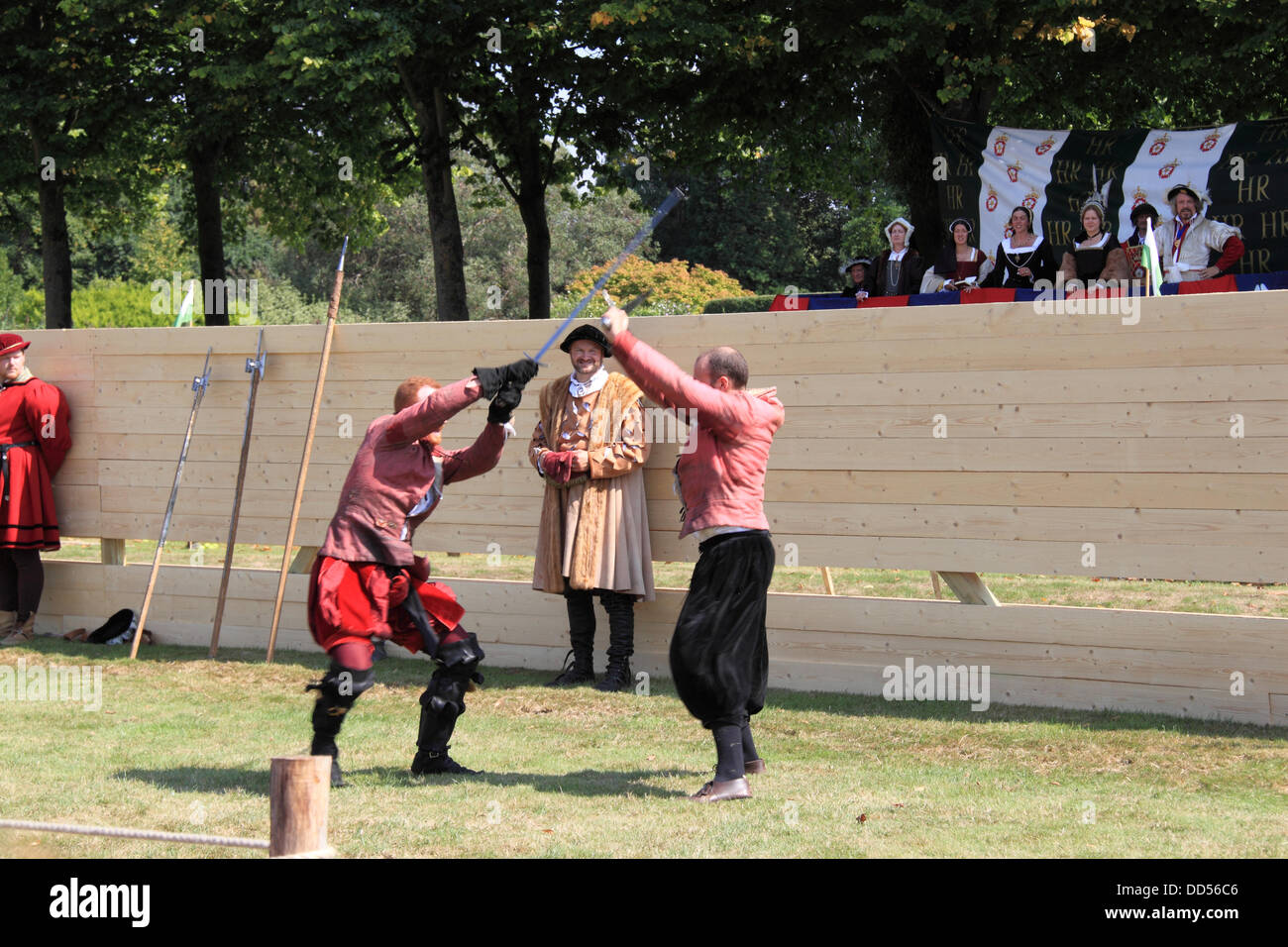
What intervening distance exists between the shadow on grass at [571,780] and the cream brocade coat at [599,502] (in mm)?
2140

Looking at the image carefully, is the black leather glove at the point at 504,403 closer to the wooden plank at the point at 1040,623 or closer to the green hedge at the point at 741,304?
the wooden plank at the point at 1040,623

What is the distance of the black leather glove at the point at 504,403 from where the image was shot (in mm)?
5688

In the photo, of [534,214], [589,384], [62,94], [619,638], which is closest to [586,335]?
[589,384]

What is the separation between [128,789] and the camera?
19.8 feet

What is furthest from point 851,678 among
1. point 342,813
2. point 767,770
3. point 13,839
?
point 13,839

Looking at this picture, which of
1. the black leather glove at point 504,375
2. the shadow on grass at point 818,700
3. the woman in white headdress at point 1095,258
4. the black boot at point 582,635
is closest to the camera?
the black leather glove at point 504,375

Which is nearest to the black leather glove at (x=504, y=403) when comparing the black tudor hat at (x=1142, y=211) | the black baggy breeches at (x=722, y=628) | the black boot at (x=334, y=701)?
the black baggy breeches at (x=722, y=628)

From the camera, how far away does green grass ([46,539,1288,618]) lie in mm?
10195

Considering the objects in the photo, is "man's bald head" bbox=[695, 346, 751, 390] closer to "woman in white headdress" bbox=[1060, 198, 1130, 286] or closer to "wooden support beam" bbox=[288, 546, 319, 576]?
"wooden support beam" bbox=[288, 546, 319, 576]

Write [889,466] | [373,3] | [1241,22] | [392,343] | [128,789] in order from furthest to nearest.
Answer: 1. [373,3]
2. [1241,22]
3. [392,343]
4. [889,466]
5. [128,789]

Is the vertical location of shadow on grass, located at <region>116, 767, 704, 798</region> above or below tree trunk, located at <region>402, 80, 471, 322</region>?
below

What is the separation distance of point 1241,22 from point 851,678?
31.6 feet

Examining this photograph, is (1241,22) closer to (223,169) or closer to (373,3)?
(373,3)

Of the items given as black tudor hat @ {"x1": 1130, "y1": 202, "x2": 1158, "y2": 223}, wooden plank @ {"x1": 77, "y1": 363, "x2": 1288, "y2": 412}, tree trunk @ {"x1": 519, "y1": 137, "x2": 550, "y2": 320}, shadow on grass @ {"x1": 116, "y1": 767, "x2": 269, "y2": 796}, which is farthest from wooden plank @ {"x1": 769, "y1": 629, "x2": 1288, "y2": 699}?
tree trunk @ {"x1": 519, "y1": 137, "x2": 550, "y2": 320}
